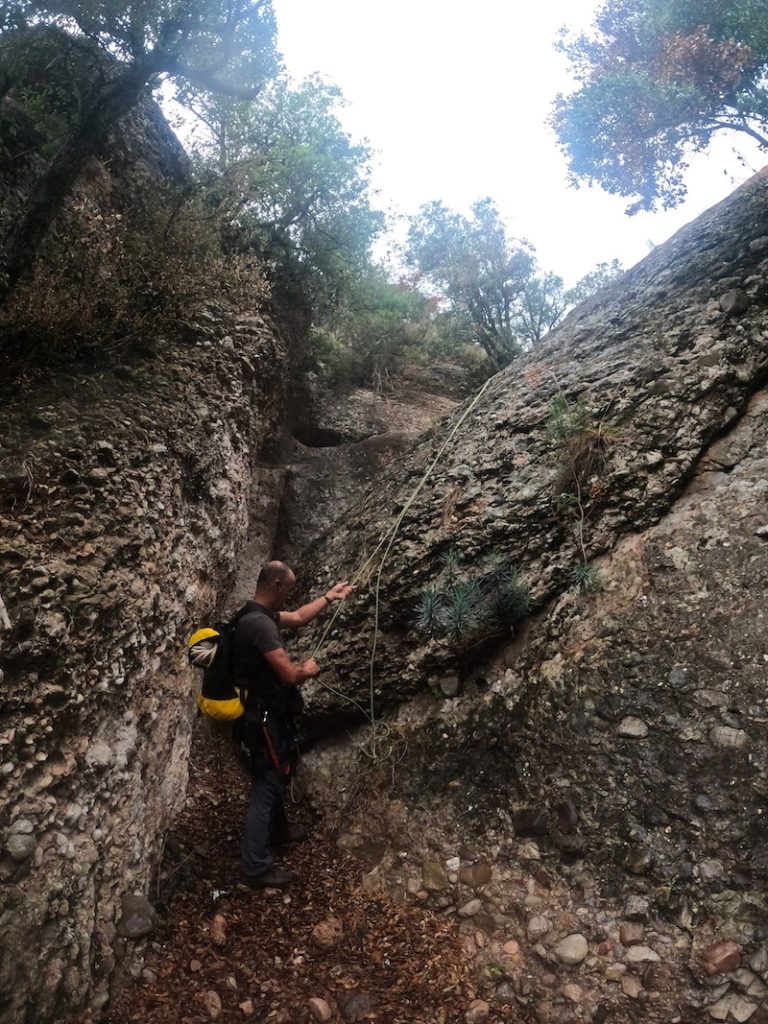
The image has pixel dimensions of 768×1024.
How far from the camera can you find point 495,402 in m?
7.77

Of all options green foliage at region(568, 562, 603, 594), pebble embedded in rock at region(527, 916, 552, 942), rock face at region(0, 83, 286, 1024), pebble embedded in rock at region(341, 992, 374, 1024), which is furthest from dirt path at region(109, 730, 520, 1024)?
green foliage at region(568, 562, 603, 594)

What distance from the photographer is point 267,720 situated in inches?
195

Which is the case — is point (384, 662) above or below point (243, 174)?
below

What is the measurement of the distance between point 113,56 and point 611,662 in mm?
9603

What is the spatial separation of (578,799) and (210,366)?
610 cm

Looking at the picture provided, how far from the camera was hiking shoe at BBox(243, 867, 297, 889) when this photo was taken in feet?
15.2

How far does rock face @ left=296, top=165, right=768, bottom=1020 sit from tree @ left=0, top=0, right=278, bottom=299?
4806 millimetres

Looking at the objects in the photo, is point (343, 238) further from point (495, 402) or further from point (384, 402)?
point (495, 402)

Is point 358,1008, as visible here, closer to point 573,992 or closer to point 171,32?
point 573,992

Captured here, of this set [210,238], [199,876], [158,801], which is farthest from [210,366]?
[199,876]

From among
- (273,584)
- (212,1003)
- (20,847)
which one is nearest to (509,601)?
(273,584)

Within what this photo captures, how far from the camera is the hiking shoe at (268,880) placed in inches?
183

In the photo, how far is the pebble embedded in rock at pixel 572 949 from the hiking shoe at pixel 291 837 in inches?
87.8

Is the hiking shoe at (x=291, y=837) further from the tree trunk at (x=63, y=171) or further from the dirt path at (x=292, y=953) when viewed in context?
the tree trunk at (x=63, y=171)
